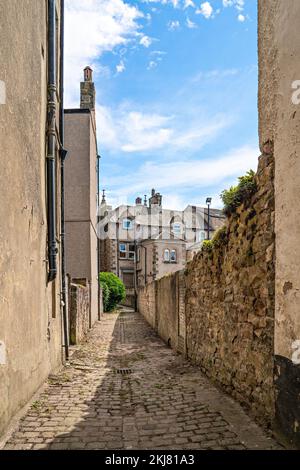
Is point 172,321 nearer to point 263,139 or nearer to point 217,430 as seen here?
point 217,430

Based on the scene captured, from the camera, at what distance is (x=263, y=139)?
171 inches

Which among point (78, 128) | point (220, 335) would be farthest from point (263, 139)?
point (78, 128)

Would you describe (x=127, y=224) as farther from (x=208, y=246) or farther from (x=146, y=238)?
(x=208, y=246)

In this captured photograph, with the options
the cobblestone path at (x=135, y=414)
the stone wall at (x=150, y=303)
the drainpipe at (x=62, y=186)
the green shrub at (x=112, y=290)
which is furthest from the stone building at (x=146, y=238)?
the cobblestone path at (x=135, y=414)

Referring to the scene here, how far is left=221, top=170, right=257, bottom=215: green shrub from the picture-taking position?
15.3ft

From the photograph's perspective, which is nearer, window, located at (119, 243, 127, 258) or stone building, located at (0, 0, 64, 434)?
stone building, located at (0, 0, 64, 434)

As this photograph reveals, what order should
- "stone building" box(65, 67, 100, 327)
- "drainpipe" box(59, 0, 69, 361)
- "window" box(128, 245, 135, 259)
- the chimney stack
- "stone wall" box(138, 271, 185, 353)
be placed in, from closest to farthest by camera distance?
"drainpipe" box(59, 0, 69, 361) < "stone wall" box(138, 271, 185, 353) < "stone building" box(65, 67, 100, 327) < the chimney stack < "window" box(128, 245, 135, 259)

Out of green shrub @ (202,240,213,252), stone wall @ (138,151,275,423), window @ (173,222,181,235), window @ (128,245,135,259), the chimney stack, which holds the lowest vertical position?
stone wall @ (138,151,275,423)

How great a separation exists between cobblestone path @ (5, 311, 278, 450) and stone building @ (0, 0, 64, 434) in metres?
0.37

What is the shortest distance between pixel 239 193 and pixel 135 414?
319 centimetres

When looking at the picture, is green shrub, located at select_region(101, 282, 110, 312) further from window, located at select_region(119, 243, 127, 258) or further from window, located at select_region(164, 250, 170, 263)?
window, located at select_region(119, 243, 127, 258)

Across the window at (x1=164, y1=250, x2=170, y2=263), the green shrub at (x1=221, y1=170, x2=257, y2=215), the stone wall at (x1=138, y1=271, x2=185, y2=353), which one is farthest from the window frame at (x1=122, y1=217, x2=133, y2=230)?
the green shrub at (x1=221, y1=170, x2=257, y2=215)

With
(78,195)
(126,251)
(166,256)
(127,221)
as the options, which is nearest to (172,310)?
(78,195)
